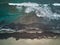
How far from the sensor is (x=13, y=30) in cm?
146

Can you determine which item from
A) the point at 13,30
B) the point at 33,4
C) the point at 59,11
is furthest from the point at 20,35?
the point at 59,11

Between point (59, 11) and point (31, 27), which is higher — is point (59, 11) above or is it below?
above

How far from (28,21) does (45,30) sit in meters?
0.19

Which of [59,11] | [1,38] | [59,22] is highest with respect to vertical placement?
[59,11]

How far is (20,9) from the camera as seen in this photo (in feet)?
4.75

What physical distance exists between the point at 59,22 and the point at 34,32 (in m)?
0.27

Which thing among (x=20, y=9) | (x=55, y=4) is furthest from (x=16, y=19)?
(x=55, y=4)

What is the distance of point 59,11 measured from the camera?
1.44 meters

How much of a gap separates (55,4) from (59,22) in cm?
18

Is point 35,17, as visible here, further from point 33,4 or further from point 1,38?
point 1,38

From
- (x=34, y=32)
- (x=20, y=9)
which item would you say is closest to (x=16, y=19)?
(x=20, y=9)

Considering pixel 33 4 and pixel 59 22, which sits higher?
pixel 33 4

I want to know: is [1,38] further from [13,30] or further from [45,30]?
[45,30]

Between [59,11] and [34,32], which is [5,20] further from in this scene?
[59,11]
